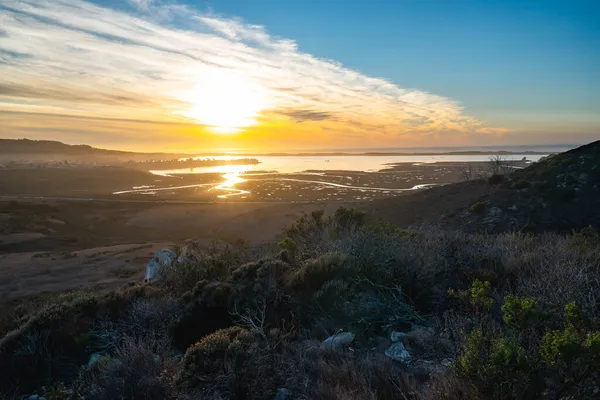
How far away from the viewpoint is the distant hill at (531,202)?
20062mm

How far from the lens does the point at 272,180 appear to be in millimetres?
60344

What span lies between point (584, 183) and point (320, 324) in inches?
961

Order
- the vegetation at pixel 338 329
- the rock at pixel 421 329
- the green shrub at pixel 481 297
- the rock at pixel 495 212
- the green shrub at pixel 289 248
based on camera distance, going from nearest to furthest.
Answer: the vegetation at pixel 338 329
the green shrub at pixel 481 297
the rock at pixel 421 329
the green shrub at pixel 289 248
the rock at pixel 495 212

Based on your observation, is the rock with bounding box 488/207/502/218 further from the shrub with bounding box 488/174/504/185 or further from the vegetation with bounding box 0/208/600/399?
the vegetation with bounding box 0/208/600/399

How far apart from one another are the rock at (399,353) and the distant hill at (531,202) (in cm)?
1719

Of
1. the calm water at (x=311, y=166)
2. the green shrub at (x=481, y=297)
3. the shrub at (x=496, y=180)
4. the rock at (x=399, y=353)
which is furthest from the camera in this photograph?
the calm water at (x=311, y=166)

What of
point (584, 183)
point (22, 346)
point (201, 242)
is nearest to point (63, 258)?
point (201, 242)

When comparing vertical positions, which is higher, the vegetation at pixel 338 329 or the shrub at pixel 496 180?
the shrub at pixel 496 180

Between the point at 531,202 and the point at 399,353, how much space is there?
2199 centimetres

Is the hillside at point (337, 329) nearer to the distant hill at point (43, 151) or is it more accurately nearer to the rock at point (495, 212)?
the rock at point (495, 212)

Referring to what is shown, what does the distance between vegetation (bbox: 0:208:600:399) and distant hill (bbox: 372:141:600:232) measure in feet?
45.8

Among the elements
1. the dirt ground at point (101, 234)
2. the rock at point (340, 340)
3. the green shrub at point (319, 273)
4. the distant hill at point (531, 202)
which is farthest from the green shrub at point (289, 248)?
the distant hill at point (531, 202)

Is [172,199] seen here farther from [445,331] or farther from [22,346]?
[445,331]

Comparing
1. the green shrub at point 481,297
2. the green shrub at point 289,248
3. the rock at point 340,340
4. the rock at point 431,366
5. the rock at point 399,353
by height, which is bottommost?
the rock at point 340,340
